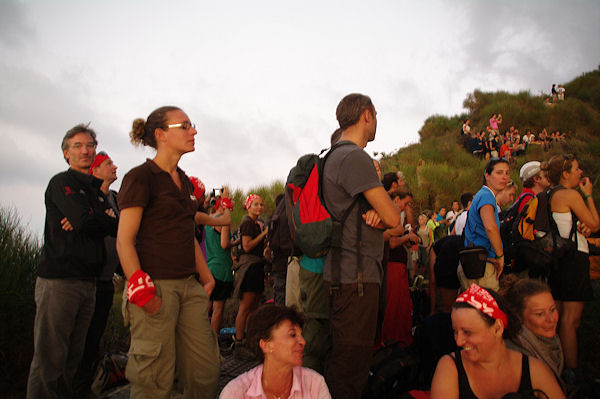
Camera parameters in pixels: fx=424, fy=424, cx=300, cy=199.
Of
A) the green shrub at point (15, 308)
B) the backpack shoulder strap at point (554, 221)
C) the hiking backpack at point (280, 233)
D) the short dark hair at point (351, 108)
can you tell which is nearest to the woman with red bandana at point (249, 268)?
the hiking backpack at point (280, 233)

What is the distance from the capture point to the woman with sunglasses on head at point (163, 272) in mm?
2311

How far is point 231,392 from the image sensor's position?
219cm

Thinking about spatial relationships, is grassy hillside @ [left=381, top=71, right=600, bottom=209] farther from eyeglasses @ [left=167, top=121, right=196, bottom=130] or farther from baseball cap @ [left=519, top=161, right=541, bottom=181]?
eyeglasses @ [left=167, top=121, right=196, bottom=130]

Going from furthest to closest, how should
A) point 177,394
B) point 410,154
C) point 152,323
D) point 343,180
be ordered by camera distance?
point 410,154 → point 177,394 → point 343,180 → point 152,323

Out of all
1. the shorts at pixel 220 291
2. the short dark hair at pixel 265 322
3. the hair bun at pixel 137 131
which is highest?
the hair bun at pixel 137 131

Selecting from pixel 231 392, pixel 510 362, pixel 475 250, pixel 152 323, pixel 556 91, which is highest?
pixel 556 91

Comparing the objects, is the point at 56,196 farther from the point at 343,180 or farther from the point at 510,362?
the point at 510,362

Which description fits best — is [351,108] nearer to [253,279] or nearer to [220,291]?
[253,279]

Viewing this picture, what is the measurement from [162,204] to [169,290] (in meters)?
0.50

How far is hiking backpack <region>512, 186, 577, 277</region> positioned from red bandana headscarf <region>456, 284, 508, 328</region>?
1832 mm

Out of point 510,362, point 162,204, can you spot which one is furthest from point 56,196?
point 510,362

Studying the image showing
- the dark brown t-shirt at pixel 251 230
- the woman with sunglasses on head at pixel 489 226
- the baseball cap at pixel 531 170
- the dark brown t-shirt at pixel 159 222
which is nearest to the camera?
the dark brown t-shirt at pixel 159 222

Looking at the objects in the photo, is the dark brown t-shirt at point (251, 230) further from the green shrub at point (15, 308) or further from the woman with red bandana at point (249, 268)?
the green shrub at point (15, 308)

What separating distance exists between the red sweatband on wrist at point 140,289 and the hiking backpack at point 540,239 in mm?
3439
